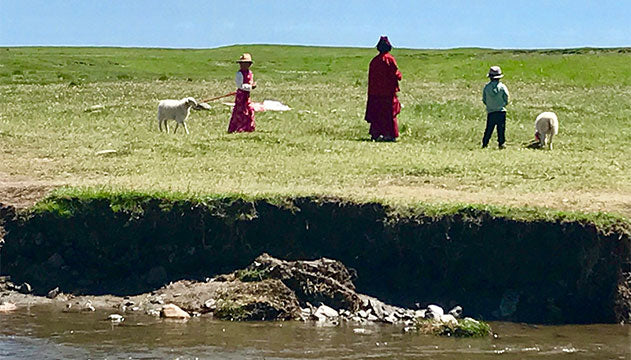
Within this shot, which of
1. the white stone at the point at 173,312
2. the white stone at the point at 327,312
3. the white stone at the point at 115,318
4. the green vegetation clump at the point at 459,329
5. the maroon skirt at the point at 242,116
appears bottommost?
the white stone at the point at 115,318

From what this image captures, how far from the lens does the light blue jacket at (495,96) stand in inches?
1006

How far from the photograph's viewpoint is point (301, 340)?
1356cm

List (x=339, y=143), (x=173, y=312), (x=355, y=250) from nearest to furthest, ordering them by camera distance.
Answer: (x=173, y=312) < (x=355, y=250) < (x=339, y=143)

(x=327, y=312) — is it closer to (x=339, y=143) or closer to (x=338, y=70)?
(x=339, y=143)

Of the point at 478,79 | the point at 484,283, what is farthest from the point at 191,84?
the point at 484,283

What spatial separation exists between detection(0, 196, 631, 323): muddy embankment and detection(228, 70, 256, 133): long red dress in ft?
37.5

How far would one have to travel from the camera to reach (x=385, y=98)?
2764 cm

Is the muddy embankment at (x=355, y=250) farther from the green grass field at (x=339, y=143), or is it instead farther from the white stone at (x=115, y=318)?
the white stone at (x=115, y=318)

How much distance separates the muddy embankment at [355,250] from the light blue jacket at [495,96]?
10.2 m

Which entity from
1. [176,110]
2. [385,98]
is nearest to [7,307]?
[176,110]

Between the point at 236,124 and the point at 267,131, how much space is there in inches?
33.7

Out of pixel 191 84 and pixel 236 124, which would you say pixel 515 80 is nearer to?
pixel 191 84

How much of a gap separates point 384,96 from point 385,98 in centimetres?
6

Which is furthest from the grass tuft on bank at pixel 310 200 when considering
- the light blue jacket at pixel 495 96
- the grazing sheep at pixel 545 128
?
the grazing sheep at pixel 545 128
